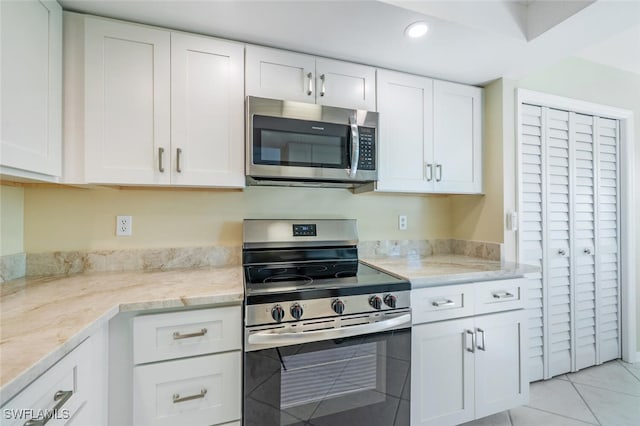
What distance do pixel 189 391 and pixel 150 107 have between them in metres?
1.31

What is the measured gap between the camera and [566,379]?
7.34 ft

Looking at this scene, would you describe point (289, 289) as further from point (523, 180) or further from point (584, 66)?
point (584, 66)

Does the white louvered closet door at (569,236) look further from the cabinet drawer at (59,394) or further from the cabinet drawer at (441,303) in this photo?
the cabinet drawer at (59,394)

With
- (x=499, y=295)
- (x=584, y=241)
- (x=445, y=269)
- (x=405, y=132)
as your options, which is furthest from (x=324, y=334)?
(x=584, y=241)

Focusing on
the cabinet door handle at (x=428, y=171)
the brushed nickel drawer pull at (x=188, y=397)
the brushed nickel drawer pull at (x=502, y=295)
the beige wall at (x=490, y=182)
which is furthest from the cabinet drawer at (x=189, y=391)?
the beige wall at (x=490, y=182)

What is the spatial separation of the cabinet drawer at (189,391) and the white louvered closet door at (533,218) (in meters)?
2.10

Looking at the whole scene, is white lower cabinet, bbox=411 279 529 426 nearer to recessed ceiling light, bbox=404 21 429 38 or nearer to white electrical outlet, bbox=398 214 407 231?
white electrical outlet, bbox=398 214 407 231

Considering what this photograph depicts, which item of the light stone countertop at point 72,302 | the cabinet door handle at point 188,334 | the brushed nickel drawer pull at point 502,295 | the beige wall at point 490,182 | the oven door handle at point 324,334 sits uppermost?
the beige wall at point 490,182

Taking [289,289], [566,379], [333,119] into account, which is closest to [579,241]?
[566,379]

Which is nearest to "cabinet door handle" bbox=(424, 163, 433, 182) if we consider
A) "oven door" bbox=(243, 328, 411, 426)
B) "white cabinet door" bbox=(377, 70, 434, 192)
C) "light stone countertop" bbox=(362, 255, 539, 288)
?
"white cabinet door" bbox=(377, 70, 434, 192)

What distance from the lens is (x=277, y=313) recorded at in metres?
1.22

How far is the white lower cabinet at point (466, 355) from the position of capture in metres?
1.50

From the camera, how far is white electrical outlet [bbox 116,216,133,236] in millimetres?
1645

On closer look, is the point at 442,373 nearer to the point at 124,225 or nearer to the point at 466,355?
the point at 466,355
